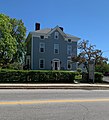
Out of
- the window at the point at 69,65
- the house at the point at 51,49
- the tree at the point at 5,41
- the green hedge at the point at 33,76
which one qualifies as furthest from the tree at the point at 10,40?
the green hedge at the point at 33,76

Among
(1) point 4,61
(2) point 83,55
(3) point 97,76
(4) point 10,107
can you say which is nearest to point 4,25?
(1) point 4,61

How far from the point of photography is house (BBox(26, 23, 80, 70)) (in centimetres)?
4584

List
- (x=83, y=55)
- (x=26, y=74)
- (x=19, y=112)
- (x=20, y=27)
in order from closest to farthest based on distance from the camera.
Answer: (x=19, y=112) < (x=26, y=74) < (x=83, y=55) < (x=20, y=27)

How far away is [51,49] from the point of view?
47.0m

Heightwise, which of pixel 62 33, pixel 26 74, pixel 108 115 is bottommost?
pixel 108 115

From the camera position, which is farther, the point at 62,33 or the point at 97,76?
the point at 62,33

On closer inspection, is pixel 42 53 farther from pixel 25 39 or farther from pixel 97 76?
pixel 97 76

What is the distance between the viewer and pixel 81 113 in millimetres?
8352

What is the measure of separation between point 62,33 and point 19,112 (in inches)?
1582

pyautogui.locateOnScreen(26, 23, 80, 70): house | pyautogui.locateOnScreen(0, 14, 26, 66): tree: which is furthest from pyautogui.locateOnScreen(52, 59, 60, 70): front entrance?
pyautogui.locateOnScreen(0, 14, 26, 66): tree

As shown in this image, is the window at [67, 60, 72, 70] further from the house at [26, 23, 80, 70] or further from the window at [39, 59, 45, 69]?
the window at [39, 59, 45, 69]

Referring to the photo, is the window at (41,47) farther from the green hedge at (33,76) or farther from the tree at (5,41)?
the green hedge at (33,76)

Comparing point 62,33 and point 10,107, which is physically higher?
point 62,33

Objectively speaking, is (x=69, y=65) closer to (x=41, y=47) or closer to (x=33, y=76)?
(x=41, y=47)
